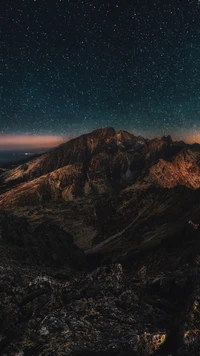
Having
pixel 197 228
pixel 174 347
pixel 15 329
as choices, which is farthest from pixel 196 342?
pixel 197 228

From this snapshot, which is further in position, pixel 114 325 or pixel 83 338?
pixel 114 325

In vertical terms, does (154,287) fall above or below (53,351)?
below

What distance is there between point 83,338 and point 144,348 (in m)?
3.34

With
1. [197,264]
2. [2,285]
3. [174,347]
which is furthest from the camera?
[197,264]

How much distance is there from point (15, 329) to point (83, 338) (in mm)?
4421

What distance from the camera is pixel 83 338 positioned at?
55.9 feet

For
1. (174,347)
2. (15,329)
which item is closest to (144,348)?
(174,347)

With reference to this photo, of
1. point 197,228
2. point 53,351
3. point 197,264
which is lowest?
point 197,228

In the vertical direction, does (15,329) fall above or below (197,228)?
above

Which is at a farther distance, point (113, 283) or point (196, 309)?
point (113, 283)

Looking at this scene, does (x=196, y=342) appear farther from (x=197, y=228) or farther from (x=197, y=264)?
(x=197, y=228)

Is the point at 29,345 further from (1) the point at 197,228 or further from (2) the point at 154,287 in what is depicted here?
(1) the point at 197,228

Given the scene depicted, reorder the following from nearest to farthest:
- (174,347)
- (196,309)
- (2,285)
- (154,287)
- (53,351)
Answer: (53,351) < (174,347) < (196,309) < (2,285) < (154,287)

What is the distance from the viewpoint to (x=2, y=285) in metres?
24.0
